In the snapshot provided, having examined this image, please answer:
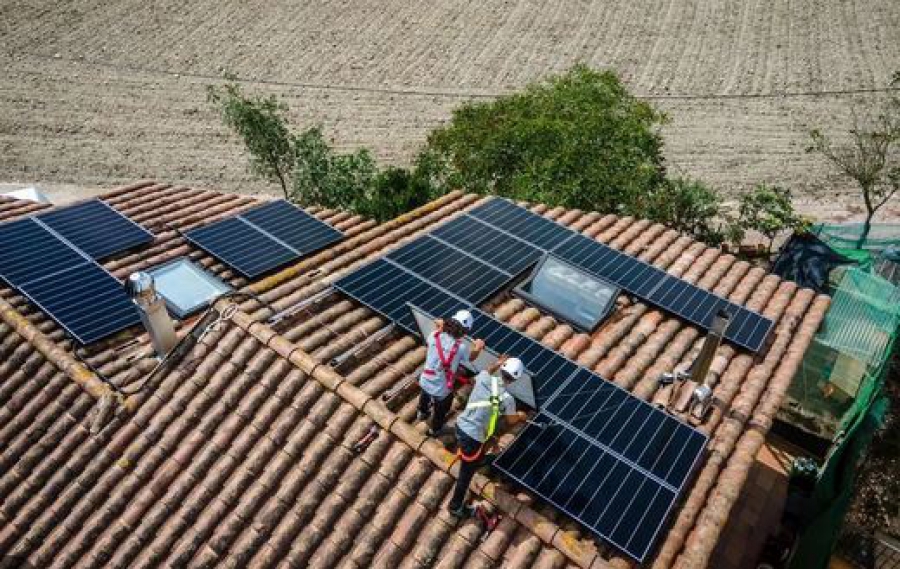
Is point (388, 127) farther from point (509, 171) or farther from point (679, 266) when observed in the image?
point (679, 266)

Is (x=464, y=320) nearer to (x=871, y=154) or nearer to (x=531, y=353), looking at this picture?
(x=531, y=353)

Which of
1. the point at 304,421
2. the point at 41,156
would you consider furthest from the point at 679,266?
the point at 41,156

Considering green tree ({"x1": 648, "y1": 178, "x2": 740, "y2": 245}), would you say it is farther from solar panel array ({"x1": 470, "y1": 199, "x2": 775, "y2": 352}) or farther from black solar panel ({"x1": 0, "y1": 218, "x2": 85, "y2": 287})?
black solar panel ({"x1": 0, "y1": 218, "x2": 85, "y2": 287})

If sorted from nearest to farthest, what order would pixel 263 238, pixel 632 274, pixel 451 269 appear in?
pixel 451 269 → pixel 632 274 → pixel 263 238

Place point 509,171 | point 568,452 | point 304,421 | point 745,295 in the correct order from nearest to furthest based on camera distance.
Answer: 1. point 568,452
2. point 304,421
3. point 745,295
4. point 509,171

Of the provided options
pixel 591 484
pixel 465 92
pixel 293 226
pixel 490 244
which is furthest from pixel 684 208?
pixel 465 92

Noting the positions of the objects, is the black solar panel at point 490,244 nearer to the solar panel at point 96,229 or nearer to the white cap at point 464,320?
the white cap at point 464,320

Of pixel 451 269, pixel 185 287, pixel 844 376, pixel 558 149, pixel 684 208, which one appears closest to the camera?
pixel 451 269

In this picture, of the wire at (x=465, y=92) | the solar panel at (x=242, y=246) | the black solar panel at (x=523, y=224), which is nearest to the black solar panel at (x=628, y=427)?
the black solar panel at (x=523, y=224)
